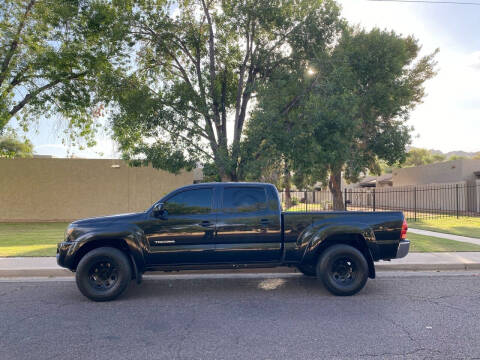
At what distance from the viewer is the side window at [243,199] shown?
642 centimetres

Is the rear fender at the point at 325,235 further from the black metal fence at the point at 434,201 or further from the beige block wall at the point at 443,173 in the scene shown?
the beige block wall at the point at 443,173

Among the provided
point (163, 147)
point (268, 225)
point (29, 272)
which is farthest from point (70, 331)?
point (163, 147)

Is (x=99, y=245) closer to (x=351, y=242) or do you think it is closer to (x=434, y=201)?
(x=351, y=242)

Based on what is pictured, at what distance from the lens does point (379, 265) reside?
817cm

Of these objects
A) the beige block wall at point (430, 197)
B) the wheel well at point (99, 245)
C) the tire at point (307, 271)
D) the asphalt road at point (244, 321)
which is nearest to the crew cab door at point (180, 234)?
the wheel well at point (99, 245)

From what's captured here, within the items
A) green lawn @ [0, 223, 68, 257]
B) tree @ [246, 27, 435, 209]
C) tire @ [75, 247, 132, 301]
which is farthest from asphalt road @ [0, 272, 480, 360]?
tree @ [246, 27, 435, 209]

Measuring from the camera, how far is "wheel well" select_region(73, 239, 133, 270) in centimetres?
615

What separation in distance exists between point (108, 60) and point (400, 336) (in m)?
17.6

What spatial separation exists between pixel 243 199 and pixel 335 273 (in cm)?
207

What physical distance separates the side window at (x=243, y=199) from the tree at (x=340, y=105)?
778 cm

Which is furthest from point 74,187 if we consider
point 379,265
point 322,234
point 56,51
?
point 322,234

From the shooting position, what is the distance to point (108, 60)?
58.0 feet

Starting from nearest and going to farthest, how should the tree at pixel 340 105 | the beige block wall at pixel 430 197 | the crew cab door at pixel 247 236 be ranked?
the crew cab door at pixel 247 236, the tree at pixel 340 105, the beige block wall at pixel 430 197

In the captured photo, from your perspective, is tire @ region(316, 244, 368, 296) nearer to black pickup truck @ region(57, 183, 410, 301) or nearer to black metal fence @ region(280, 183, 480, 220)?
black pickup truck @ region(57, 183, 410, 301)
